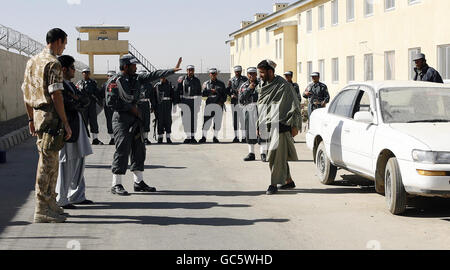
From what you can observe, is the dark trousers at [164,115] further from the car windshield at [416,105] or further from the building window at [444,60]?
the car windshield at [416,105]

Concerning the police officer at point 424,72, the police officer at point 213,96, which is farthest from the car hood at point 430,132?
the police officer at point 213,96

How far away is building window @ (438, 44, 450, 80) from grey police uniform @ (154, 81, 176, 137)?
8.75m

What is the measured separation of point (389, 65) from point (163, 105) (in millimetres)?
10702

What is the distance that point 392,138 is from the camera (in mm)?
8414

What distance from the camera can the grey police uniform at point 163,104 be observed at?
19312 mm

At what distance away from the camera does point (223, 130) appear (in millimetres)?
23859

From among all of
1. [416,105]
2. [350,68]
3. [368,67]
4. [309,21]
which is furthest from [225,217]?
[309,21]

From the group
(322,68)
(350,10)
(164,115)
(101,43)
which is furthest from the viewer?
(101,43)

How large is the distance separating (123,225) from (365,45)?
22.6 meters

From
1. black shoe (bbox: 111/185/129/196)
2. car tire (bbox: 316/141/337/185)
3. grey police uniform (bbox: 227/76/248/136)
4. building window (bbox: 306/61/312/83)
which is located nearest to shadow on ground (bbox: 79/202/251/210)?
black shoe (bbox: 111/185/129/196)

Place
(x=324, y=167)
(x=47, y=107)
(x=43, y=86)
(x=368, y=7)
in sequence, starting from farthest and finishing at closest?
(x=368, y=7) < (x=324, y=167) < (x=47, y=107) < (x=43, y=86)

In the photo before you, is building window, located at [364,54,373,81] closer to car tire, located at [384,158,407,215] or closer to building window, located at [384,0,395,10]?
building window, located at [384,0,395,10]

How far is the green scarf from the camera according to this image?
1029 centimetres

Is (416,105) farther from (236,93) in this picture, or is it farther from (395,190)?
(236,93)
